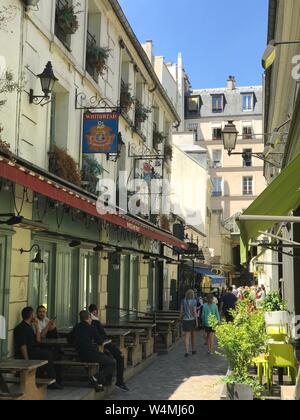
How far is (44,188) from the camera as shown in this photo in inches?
307

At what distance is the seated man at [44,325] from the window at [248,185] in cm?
4578

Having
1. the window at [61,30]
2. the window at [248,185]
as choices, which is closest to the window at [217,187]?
the window at [248,185]

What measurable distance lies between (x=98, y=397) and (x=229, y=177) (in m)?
46.7

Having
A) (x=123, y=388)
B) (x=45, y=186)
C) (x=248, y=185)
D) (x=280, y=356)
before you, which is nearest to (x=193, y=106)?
(x=248, y=185)

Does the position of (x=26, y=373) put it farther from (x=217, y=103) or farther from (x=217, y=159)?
(x=217, y=103)

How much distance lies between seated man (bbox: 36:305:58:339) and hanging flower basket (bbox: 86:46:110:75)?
6.78 metres

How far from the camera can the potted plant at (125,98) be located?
56.7 feet

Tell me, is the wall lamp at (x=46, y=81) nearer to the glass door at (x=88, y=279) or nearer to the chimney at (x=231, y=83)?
the glass door at (x=88, y=279)

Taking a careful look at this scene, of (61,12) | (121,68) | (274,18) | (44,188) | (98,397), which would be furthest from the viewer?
(121,68)

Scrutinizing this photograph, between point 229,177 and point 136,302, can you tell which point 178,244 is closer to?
point 136,302

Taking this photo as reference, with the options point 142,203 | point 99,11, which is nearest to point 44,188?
point 99,11

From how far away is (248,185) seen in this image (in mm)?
54438

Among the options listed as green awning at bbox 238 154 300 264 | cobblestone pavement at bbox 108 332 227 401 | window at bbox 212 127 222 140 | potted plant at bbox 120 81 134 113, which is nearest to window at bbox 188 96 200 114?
window at bbox 212 127 222 140

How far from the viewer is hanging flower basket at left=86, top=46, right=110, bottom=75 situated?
14055 mm
